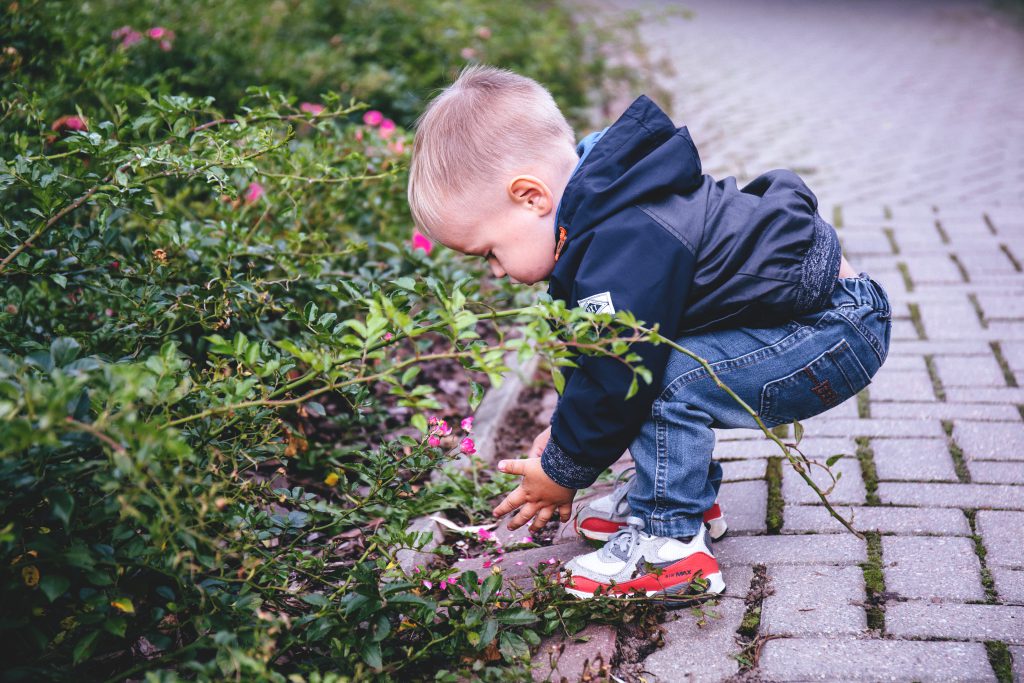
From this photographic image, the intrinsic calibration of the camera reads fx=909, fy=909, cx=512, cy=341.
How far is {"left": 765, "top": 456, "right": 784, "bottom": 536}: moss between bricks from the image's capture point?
2.26 meters

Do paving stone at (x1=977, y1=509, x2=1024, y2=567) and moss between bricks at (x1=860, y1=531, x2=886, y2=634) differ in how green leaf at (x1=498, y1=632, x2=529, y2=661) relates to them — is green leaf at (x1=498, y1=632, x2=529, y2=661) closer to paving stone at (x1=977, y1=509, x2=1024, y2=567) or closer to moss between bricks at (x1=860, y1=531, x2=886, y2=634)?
moss between bricks at (x1=860, y1=531, x2=886, y2=634)

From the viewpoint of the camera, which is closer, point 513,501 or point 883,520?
point 513,501

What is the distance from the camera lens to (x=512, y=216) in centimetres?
209

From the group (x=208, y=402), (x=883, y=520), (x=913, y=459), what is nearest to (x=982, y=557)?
Answer: (x=883, y=520)

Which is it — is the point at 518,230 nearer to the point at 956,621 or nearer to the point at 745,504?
the point at 745,504

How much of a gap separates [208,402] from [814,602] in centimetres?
133

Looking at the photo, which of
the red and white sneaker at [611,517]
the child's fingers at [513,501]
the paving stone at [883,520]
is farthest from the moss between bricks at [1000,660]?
the child's fingers at [513,501]

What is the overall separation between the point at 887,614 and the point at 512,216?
3.84ft

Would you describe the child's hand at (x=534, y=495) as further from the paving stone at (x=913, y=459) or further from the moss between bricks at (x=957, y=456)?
the moss between bricks at (x=957, y=456)

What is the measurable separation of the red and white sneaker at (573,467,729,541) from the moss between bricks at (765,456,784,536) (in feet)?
0.37

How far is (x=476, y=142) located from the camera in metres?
2.06

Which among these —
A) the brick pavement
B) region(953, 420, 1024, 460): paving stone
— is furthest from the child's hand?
region(953, 420, 1024, 460): paving stone

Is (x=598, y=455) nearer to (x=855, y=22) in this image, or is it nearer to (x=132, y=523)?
(x=132, y=523)

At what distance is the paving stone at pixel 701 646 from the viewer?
5.90ft
